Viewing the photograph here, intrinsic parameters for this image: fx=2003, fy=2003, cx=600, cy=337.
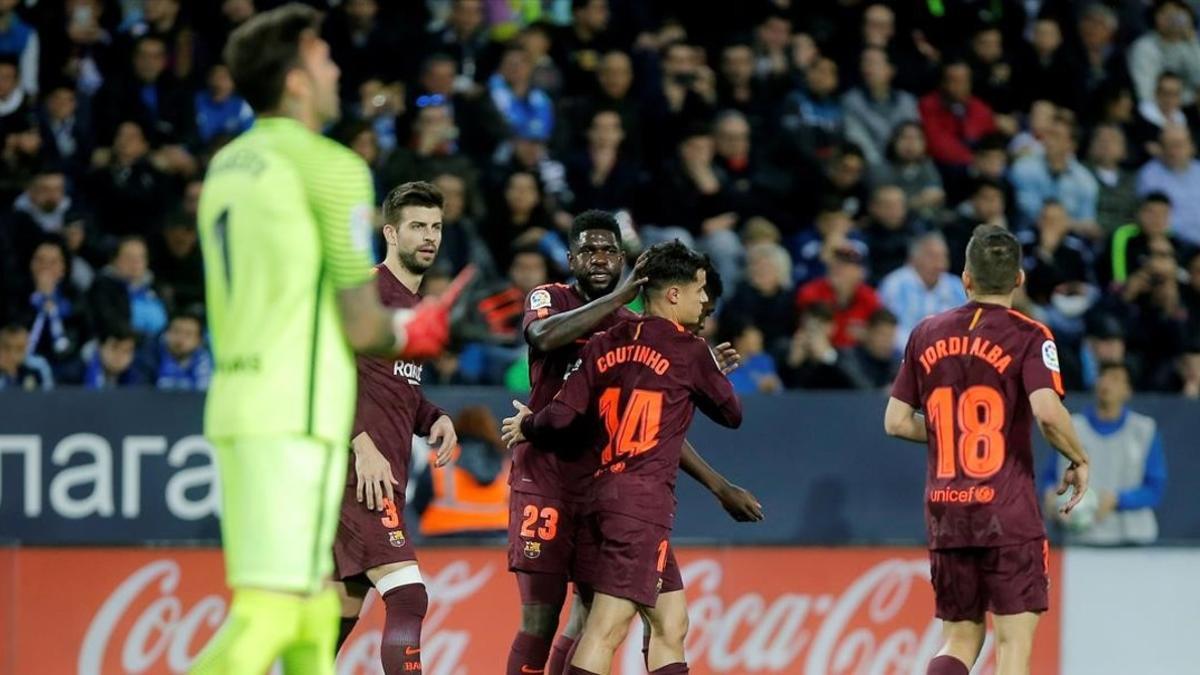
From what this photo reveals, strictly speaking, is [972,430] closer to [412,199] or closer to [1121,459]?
[412,199]

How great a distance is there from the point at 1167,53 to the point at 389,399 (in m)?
10.1

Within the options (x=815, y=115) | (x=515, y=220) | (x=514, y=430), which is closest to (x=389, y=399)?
(x=514, y=430)

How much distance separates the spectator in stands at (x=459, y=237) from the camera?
1236 centimetres

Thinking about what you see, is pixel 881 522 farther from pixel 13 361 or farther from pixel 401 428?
pixel 13 361

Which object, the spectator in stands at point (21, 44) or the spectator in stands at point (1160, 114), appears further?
the spectator in stands at point (1160, 114)

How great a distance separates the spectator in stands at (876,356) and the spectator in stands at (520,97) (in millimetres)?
2771

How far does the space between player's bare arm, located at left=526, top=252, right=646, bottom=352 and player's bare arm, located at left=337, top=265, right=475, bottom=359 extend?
6.79 ft

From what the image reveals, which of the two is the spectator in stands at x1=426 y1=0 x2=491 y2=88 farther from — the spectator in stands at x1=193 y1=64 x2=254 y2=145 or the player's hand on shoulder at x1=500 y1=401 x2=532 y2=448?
the player's hand on shoulder at x1=500 y1=401 x2=532 y2=448

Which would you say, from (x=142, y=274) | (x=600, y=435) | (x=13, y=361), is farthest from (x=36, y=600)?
(x=600, y=435)

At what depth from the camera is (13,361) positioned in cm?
1130

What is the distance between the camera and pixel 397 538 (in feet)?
25.6

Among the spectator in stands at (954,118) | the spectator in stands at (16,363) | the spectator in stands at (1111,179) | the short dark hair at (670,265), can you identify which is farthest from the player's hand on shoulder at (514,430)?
the spectator in stands at (1111,179)

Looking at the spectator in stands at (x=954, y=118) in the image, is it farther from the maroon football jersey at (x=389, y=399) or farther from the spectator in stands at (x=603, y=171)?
the maroon football jersey at (x=389, y=399)

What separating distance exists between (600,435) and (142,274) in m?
5.17
